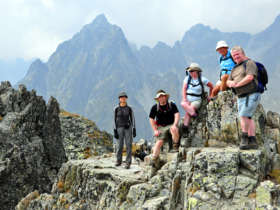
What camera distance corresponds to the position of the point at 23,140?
29484mm

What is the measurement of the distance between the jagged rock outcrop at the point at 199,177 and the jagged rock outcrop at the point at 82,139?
51.1ft

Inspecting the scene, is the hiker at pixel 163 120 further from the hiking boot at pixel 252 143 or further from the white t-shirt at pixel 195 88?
the hiking boot at pixel 252 143

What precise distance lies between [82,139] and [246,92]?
27.3 meters

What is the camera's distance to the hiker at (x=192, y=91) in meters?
13.0

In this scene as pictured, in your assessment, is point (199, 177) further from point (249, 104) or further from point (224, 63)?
point (224, 63)

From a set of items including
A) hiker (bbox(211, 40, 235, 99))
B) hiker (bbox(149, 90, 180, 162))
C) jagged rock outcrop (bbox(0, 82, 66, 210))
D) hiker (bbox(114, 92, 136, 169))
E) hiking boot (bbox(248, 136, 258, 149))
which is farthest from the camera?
jagged rock outcrop (bbox(0, 82, 66, 210))

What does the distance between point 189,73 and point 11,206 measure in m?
24.1

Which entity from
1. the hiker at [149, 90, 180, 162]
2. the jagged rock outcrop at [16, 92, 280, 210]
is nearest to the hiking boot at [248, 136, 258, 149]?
the jagged rock outcrop at [16, 92, 280, 210]

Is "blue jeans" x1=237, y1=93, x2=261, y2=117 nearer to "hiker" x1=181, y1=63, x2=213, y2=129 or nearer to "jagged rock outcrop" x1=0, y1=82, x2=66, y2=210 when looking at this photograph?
"hiker" x1=181, y1=63, x2=213, y2=129

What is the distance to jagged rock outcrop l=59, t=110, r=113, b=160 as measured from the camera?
3269 cm

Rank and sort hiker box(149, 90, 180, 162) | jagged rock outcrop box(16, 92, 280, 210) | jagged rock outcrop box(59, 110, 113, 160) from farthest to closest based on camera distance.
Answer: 1. jagged rock outcrop box(59, 110, 113, 160)
2. hiker box(149, 90, 180, 162)
3. jagged rock outcrop box(16, 92, 280, 210)

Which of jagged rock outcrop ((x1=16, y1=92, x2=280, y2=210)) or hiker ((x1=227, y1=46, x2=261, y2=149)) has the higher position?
hiker ((x1=227, y1=46, x2=261, y2=149))

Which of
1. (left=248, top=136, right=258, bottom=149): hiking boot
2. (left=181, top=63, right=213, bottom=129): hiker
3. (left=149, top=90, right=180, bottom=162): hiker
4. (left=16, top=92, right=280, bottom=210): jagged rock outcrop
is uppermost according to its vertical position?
(left=181, top=63, right=213, bottom=129): hiker

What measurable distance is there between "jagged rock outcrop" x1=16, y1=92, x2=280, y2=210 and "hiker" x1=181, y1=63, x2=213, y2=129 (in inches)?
26.4
